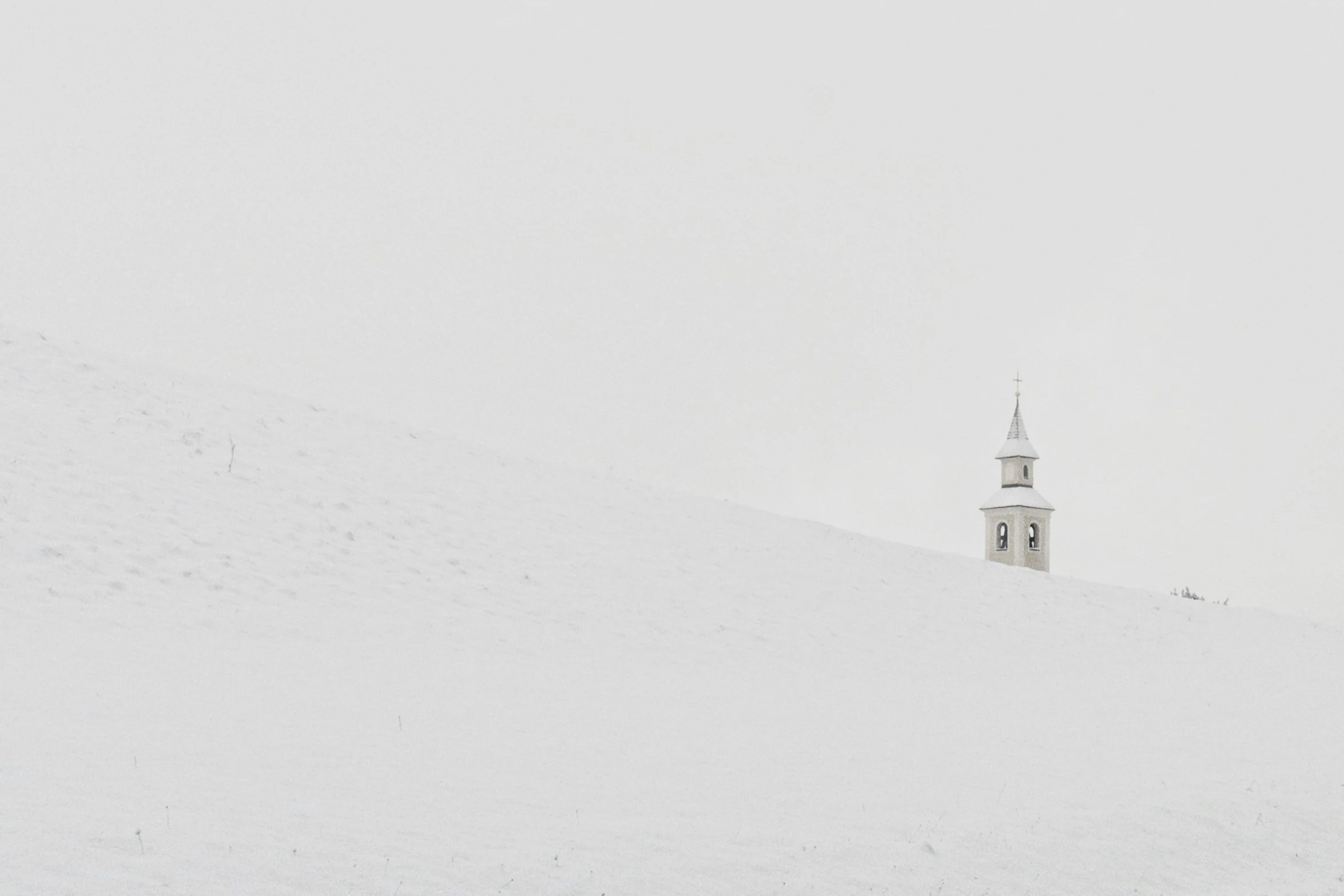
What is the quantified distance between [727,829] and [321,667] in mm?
5882

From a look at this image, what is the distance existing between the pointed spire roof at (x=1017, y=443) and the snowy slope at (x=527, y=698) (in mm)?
55743

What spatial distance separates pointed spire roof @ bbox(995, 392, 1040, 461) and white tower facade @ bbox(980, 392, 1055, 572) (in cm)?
4

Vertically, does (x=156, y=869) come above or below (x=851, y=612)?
below

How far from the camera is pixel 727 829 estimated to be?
955 centimetres

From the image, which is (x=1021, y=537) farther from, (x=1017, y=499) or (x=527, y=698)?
(x=527, y=698)

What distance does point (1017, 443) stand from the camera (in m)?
84.2

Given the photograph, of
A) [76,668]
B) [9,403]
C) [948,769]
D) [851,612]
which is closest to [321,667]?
[76,668]

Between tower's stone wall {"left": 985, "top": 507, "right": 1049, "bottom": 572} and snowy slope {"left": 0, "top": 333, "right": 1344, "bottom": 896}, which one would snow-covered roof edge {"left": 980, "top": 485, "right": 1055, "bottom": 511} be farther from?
snowy slope {"left": 0, "top": 333, "right": 1344, "bottom": 896}

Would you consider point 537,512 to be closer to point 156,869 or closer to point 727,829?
point 727,829

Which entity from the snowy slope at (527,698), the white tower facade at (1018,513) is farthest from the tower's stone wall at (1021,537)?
the snowy slope at (527,698)

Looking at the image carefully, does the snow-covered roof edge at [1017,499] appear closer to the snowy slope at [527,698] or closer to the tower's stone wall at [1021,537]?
the tower's stone wall at [1021,537]

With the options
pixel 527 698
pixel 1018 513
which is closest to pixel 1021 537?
pixel 1018 513

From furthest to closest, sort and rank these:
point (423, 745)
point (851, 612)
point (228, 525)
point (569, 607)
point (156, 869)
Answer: point (851, 612), point (569, 607), point (228, 525), point (423, 745), point (156, 869)

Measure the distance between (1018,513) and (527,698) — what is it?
239 feet
